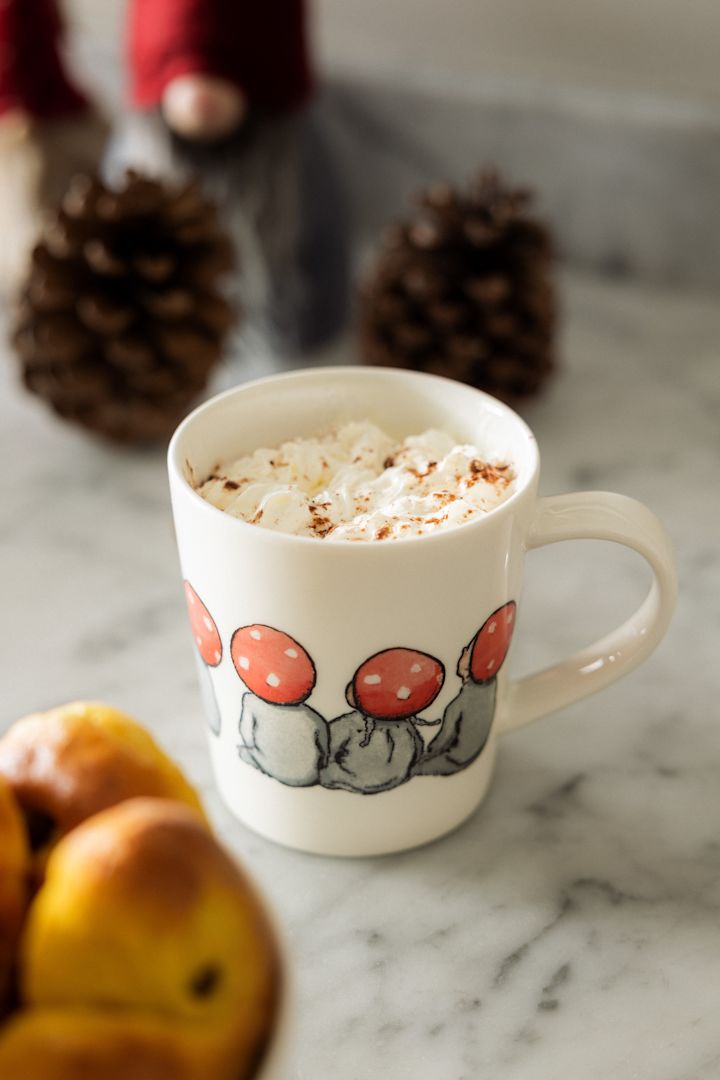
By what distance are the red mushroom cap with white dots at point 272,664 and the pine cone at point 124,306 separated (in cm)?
32

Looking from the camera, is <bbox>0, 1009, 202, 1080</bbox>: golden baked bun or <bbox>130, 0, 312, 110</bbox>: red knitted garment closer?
<bbox>0, 1009, 202, 1080</bbox>: golden baked bun

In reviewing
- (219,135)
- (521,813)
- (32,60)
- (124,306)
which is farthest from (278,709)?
(32,60)

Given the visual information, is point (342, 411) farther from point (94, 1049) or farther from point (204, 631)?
point (94, 1049)

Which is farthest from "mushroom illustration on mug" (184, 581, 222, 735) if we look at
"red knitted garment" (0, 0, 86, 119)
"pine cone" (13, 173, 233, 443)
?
"red knitted garment" (0, 0, 86, 119)

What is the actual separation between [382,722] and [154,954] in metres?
0.16

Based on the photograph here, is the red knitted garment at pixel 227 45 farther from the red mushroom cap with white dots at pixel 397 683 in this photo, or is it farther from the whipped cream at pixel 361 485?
the red mushroom cap with white dots at pixel 397 683

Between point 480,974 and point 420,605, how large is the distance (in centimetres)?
13

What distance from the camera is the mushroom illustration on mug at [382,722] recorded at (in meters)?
0.37

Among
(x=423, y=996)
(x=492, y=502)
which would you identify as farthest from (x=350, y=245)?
Answer: (x=423, y=996)

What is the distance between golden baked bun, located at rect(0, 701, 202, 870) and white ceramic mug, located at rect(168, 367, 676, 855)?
0.07 meters

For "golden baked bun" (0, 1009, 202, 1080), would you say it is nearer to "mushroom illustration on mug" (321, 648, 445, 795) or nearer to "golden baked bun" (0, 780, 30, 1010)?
"golden baked bun" (0, 780, 30, 1010)

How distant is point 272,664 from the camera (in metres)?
0.38

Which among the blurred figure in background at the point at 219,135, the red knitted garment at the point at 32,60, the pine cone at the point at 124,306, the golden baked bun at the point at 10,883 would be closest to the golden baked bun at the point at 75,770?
the golden baked bun at the point at 10,883

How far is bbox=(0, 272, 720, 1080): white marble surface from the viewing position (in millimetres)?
363
